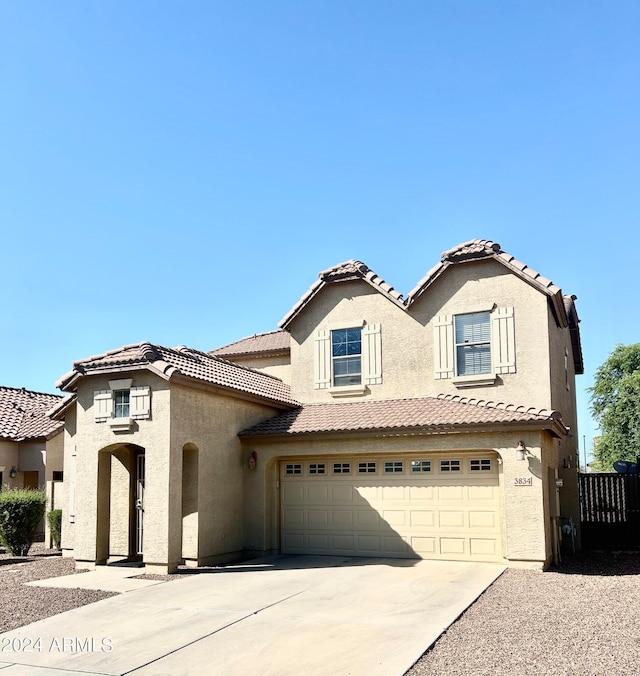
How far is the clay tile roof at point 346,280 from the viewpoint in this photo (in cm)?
1841

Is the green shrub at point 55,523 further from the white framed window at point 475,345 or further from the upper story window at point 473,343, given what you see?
the upper story window at point 473,343

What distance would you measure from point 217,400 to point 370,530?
182 inches

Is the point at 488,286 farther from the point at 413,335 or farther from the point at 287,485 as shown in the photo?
the point at 287,485

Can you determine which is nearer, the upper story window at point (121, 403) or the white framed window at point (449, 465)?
Answer: the upper story window at point (121, 403)

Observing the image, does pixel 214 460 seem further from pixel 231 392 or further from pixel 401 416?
pixel 401 416

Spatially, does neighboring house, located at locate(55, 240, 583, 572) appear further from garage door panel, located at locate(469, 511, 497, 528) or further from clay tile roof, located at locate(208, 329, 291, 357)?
clay tile roof, located at locate(208, 329, 291, 357)

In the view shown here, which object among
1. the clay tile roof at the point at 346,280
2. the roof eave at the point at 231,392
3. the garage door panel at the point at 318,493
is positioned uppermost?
the clay tile roof at the point at 346,280

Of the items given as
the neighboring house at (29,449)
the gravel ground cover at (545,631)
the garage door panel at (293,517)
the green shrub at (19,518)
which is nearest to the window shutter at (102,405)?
the green shrub at (19,518)

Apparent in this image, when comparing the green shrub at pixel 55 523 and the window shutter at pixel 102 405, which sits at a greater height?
the window shutter at pixel 102 405

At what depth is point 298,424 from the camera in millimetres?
17016

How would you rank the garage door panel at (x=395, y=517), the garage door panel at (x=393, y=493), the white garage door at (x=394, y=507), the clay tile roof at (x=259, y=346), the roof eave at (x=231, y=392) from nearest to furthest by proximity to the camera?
the roof eave at (x=231, y=392) → the white garage door at (x=394, y=507) → the garage door panel at (x=395, y=517) → the garage door panel at (x=393, y=493) → the clay tile roof at (x=259, y=346)

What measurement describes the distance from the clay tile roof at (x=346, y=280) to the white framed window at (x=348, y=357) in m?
0.88

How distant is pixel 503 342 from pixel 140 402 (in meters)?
8.54

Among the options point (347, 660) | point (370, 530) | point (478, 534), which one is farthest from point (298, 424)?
point (347, 660)
